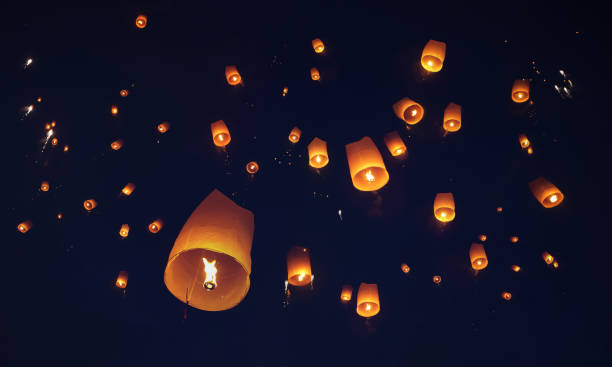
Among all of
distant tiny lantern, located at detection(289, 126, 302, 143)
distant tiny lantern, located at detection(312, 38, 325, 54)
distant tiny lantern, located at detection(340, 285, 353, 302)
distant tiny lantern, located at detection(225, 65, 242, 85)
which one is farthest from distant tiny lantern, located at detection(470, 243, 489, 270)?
distant tiny lantern, located at detection(225, 65, 242, 85)

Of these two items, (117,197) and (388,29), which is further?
(388,29)

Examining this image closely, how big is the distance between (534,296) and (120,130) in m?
A: 6.40

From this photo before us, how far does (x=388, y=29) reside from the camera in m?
5.83

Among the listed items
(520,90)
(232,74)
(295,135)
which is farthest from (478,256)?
(232,74)

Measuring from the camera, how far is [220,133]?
5.09m

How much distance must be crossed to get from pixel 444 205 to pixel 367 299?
152 centimetres

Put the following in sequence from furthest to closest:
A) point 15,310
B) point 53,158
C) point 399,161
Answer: point 399,161
point 53,158
point 15,310

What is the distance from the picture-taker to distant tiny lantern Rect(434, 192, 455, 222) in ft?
14.7

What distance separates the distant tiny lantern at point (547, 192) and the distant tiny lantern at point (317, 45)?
3.37m

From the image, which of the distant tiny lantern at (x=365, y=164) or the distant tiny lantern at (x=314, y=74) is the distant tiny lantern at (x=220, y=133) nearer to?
the distant tiny lantern at (x=314, y=74)

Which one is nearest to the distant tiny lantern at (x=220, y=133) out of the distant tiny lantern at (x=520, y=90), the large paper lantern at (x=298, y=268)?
the large paper lantern at (x=298, y=268)

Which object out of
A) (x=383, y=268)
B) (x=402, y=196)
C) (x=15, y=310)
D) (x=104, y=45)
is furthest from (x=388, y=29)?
(x=15, y=310)

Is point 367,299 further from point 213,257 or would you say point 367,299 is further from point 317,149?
point 213,257

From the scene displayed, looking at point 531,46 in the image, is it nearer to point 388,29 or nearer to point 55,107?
point 388,29
